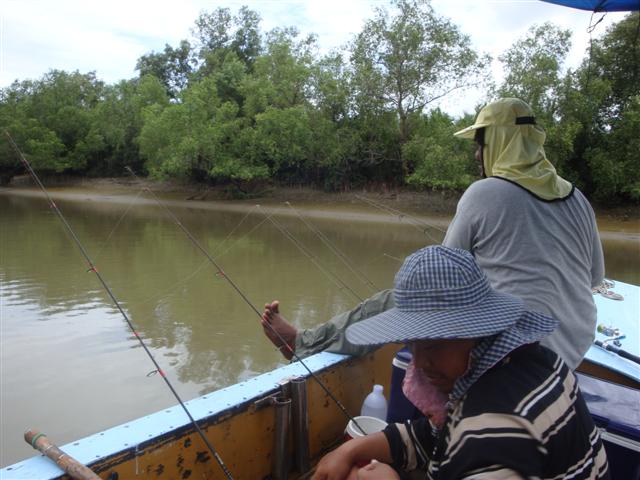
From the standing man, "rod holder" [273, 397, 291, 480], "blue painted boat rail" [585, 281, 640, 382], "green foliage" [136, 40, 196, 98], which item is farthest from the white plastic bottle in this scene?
"green foliage" [136, 40, 196, 98]

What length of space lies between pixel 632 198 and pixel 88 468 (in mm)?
20039

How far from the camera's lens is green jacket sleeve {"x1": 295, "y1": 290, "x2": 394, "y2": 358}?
7.88 ft

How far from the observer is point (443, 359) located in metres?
0.98

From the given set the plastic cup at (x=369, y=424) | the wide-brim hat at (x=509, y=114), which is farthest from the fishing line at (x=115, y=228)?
the wide-brim hat at (x=509, y=114)

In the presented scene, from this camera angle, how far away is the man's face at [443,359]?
3.15 ft

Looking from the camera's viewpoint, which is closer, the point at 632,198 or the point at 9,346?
the point at 9,346

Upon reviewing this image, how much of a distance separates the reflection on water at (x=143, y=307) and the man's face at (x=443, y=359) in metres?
3.54

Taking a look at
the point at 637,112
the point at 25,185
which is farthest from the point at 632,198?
the point at 25,185

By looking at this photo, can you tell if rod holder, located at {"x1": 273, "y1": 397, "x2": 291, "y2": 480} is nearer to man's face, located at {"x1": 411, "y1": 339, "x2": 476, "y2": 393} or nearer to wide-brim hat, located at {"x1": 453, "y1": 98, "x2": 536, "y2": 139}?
man's face, located at {"x1": 411, "y1": 339, "x2": 476, "y2": 393}

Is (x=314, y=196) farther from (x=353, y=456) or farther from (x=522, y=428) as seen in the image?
(x=522, y=428)

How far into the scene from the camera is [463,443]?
88 cm

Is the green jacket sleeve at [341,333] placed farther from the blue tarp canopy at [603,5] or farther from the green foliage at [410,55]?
the green foliage at [410,55]

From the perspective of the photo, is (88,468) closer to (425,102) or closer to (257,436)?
(257,436)

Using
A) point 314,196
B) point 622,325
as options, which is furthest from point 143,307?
point 314,196
